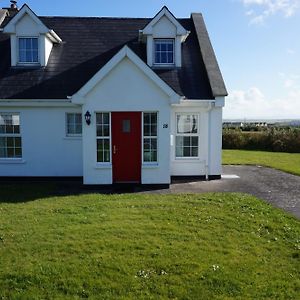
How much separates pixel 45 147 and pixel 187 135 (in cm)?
612

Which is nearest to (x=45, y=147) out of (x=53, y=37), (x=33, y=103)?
(x=33, y=103)

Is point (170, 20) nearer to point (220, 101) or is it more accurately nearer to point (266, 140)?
point (220, 101)

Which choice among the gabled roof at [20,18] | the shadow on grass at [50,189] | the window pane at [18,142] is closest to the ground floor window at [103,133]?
the shadow on grass at [50,189]

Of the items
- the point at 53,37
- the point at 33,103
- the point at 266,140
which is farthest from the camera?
the point at 266,140

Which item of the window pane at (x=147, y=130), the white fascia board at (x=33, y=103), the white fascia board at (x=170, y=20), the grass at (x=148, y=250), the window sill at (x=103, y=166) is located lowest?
the grass at (x=148, y=250)

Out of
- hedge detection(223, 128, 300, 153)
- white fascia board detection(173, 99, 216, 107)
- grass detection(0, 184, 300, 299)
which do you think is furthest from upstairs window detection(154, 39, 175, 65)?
hedge detection(223, 128, 300, 153)

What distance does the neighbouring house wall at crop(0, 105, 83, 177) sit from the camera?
48.3 ft

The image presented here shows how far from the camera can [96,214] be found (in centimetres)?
940

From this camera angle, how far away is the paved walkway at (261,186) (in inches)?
451

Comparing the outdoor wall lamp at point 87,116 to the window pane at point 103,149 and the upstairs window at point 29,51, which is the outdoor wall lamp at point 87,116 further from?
the upstairs window at point 29,51

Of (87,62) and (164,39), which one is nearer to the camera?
(164,39)

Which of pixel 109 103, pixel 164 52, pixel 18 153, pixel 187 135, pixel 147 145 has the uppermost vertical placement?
pixel 164 52

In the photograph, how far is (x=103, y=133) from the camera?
43.9ft

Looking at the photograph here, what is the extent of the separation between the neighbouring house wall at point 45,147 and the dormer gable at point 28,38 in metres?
2.76
